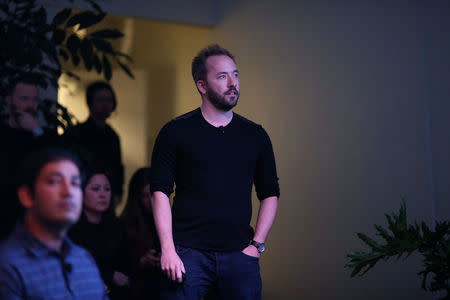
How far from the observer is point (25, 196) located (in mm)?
1389

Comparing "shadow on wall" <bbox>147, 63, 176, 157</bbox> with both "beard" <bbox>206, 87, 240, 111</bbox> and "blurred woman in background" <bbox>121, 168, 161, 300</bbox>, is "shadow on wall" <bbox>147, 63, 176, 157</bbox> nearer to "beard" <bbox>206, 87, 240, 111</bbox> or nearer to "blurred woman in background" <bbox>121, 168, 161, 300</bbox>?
"blurred woman in background" <bbox>121, 168, 161, 300</bbox>

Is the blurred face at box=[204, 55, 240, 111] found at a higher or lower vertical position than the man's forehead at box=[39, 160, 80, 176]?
higher

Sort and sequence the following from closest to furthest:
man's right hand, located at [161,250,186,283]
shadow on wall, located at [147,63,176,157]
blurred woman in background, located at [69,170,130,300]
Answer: man's right hand, located at [161,250,186,283], blurred woman in background, located at [69,170,130,300], shadow on wall, located at [147,63,176,157]

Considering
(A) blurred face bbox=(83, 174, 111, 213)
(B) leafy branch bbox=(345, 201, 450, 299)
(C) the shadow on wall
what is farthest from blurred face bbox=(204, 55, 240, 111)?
(C) the shadow on wall

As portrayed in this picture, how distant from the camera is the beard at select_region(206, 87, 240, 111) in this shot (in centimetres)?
225

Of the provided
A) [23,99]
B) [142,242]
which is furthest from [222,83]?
[142,242]

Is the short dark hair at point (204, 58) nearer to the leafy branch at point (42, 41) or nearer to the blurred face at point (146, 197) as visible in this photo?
the leafy branch at point (42, 41)

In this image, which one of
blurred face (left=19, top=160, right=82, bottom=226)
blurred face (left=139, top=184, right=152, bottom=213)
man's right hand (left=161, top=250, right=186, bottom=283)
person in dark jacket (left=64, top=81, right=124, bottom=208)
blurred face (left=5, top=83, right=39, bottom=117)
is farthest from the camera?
person in dark jacket (left=64, top=81, right=124, bottom=208)

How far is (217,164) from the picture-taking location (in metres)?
2.24

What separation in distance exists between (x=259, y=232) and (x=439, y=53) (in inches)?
65.9

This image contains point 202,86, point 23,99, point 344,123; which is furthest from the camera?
point 344,123

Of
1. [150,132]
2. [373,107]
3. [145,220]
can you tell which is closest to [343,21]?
[373,107]

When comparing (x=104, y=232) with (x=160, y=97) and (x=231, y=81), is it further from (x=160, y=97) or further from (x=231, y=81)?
(x=160, y=97)

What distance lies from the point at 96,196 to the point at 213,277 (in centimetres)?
112
